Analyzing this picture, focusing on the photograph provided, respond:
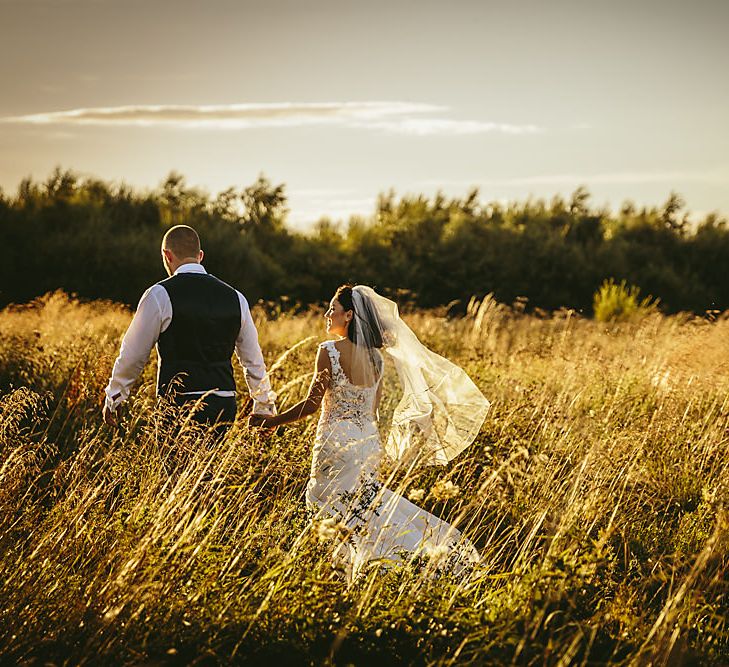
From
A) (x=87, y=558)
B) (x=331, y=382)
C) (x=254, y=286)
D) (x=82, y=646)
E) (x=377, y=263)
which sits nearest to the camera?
(x=82, y=646)

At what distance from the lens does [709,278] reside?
27156mm

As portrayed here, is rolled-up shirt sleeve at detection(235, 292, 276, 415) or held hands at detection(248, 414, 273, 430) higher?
rolled-up shirt sleeve at detection(235, 292, 276, 415)

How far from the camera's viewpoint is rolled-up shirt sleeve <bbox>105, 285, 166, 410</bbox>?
4500 mm

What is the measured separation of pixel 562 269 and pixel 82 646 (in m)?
23.9

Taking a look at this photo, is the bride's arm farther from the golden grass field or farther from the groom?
the golden grass field

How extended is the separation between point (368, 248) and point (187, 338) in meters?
19.0

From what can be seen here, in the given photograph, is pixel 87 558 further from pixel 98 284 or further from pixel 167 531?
pixel 98 284

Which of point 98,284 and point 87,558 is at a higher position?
point 87,558

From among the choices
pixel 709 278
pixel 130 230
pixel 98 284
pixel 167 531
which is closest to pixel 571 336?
pixel 167 531

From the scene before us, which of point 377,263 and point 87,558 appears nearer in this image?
point 87,558

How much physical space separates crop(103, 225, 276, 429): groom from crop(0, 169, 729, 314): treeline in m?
13.7

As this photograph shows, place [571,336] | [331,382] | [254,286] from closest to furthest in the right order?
1. [331,382]
2. [571,336]
3. [254,286]

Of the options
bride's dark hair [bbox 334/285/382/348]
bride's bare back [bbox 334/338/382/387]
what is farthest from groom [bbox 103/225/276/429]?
bride's dark hair [bbox 334/285/382/348]

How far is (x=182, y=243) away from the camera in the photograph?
189 inches
